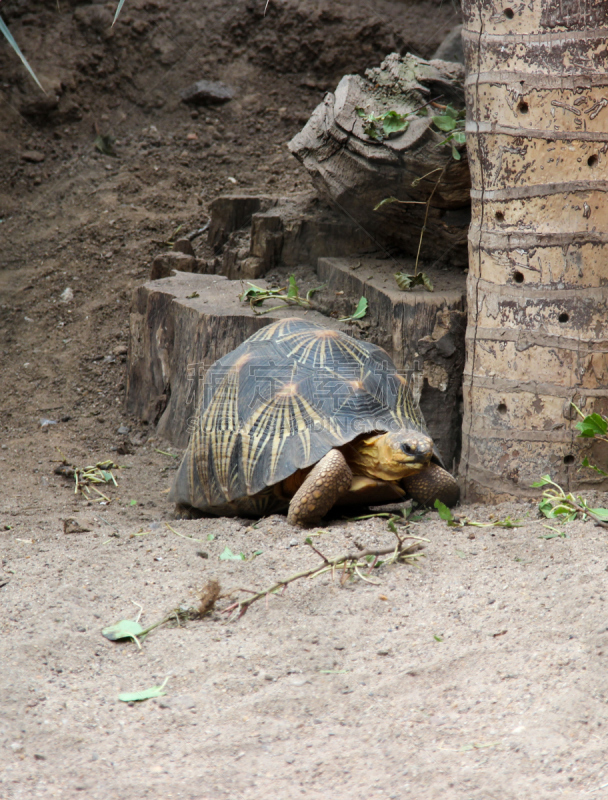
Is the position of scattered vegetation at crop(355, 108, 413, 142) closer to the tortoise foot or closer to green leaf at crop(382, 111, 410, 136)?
green leaf at crop(382, 111, 410, 136)

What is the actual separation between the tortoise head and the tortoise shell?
9cm

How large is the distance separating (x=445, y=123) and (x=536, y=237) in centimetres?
109

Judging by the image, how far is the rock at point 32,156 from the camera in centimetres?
754

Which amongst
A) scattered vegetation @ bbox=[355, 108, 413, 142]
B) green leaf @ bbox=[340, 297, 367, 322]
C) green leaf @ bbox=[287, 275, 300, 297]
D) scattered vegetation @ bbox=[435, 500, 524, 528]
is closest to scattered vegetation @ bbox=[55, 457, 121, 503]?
green leaf @ bbox=[287, 275, 300, 297]

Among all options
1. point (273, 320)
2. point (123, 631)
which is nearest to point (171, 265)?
point (273, 320)

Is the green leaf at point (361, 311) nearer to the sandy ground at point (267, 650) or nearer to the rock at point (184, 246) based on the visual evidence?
the sandy ground at point (267, 650)

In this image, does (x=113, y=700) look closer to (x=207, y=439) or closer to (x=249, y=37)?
(x=207, y=439)

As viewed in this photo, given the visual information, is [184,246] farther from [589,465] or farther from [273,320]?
[589,465]

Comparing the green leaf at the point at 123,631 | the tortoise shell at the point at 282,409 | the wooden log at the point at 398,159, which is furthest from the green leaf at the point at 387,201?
the green leaf at the point at 123,631

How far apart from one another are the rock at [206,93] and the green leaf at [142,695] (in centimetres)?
680

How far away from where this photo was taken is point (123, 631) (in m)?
2.53

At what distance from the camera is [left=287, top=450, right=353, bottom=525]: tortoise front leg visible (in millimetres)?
3287

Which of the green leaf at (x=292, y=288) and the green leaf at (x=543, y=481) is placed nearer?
the green leaf at (x=543, y=481)

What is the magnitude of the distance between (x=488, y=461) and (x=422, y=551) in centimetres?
73
